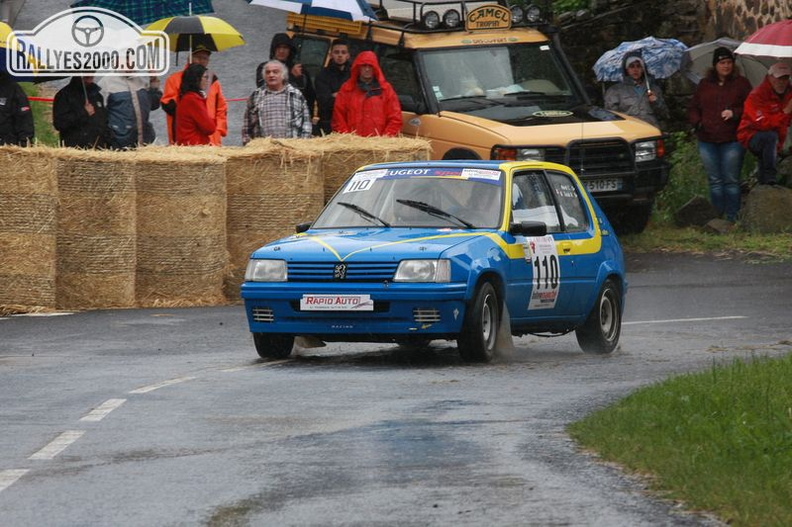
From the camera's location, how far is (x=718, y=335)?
1622 cm

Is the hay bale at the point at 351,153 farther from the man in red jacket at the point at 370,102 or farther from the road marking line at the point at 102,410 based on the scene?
the road marking line at the point at 102,410

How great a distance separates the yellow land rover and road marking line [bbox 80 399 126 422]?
11.4 metres

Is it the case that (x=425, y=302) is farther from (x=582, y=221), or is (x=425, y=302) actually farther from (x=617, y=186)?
(x=617, y=186)

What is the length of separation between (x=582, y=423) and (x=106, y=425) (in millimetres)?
2582

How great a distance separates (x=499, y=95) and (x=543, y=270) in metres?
9.15

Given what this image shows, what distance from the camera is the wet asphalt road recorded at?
7.86 metres

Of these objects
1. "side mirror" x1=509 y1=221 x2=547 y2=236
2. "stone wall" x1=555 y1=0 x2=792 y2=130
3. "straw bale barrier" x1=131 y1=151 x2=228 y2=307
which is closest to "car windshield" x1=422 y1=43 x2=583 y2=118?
"straw bale barrier" x1=131 y1=151 x2=228 y2=307

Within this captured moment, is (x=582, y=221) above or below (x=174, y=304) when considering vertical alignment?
above

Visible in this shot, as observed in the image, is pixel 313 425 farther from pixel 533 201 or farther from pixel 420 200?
pixel 533 201

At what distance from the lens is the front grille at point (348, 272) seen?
1362cm

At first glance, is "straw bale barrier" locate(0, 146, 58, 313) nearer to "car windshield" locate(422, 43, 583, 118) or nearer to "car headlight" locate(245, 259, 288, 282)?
"car headlight" locate(245, 259, 288, 282)

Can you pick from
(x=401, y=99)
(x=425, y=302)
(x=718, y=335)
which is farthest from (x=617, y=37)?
(x=425, y=302)

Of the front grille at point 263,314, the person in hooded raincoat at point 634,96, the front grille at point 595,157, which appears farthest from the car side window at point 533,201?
the person in hooded raincoat at point 634,96

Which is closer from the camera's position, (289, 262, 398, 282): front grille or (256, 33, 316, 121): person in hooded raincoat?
(289, 262, 398, 282): front grille
